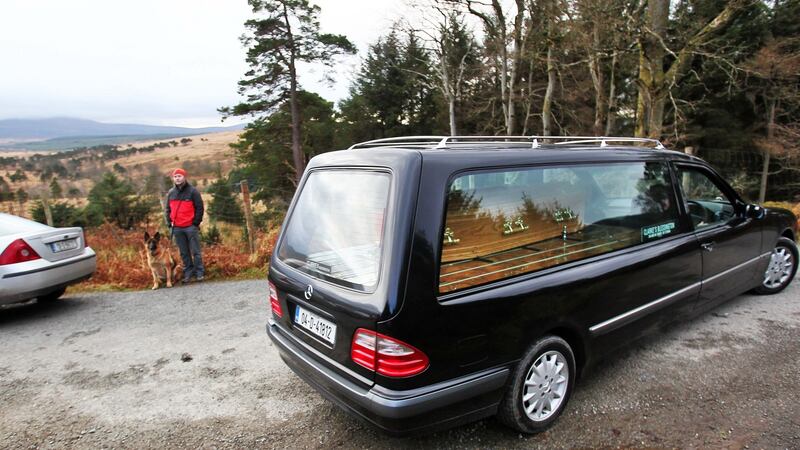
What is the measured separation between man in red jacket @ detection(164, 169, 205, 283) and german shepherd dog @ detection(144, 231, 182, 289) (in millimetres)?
217

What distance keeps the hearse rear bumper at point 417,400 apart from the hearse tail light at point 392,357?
0.34ft

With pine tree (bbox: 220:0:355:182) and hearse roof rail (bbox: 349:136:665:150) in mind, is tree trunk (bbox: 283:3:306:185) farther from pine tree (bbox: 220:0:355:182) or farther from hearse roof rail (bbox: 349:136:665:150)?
hearse roof rail (bbox: 349:136:665:150)

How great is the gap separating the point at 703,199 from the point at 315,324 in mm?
3844

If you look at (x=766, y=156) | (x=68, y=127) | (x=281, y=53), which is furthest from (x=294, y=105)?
(x=68, y=127)

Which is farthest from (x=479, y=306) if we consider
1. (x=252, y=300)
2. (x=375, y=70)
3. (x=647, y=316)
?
(x=375, y=70)

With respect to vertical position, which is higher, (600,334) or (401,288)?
(401,288)

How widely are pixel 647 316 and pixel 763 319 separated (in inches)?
75.7

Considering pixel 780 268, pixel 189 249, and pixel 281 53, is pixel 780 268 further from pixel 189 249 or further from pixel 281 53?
pixel 281 53

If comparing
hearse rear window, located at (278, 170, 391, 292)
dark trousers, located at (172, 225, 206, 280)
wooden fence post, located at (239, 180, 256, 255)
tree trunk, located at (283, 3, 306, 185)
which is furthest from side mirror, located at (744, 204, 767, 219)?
tree trunk, located at (283, 3, 306, 185)

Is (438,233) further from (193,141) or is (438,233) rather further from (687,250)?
(193,141)

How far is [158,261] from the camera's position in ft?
20.1

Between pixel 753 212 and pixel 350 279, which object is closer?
pixel 350 279

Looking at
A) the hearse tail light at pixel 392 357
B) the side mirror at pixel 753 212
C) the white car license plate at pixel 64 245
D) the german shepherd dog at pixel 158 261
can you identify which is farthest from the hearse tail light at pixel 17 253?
the side mirror at pixel 753 212

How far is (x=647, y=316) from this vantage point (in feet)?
10.1
